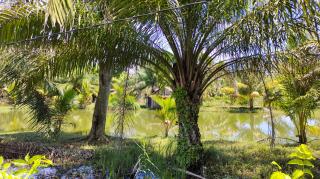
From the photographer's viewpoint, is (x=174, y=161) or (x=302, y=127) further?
(x=302, y=127)

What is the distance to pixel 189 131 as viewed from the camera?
6.05 meters

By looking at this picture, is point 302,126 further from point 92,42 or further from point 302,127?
point 92,42

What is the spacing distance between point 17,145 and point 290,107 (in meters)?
6.19

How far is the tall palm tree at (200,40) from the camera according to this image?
5.05m

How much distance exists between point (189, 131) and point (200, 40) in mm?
1613

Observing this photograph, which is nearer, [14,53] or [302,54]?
[302,54]

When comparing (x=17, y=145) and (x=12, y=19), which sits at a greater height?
(x=12, y=19)

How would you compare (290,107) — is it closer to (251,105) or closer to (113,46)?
(113,46)

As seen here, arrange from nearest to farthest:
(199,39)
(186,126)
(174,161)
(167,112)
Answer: (174,161) → (199,39) → (186,126) → (167,112)

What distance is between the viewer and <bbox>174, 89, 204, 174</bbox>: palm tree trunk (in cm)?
593

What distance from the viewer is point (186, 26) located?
562cm

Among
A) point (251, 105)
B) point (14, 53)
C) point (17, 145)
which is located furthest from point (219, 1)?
point (251, 105)

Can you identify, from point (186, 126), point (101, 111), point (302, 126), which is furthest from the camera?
point (101, 111)

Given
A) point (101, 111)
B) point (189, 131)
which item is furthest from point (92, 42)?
point (101, 111)
